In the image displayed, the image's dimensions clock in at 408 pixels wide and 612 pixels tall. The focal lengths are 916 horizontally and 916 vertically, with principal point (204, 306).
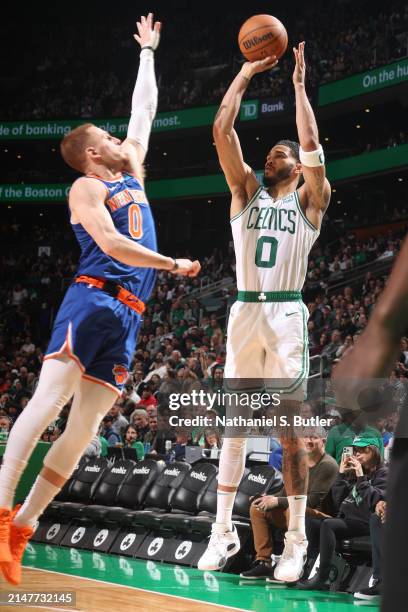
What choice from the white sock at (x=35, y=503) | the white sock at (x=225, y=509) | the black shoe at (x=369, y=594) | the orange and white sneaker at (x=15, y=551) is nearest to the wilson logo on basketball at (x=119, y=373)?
the white sock at (x=35, y=503)

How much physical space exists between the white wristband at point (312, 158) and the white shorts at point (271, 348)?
2.87 feet

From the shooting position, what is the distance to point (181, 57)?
31.2 metres

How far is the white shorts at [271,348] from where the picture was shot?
18.9 feet

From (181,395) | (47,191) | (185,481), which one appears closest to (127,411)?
(185,481)

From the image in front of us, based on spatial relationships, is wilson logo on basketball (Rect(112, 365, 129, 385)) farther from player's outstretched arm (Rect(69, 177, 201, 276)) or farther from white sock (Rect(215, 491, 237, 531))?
white sock (Rect(215, 491, 237, 531))

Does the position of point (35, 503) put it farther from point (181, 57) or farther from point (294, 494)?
point (181, 57)

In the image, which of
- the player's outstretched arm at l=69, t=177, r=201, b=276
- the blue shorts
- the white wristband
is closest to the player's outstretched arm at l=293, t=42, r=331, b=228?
the white wristband

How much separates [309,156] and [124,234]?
54.3 inches

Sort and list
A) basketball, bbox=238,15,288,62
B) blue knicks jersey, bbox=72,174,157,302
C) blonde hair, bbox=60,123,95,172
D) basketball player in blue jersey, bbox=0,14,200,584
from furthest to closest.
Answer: basketball, bbox=238,15,288,62 → blonde hair, bbox=60,123,95,172 → blue knicks jersey, bbox=72,174,157,302 → basketball player in blue jersey, bbox=0,14,200,584

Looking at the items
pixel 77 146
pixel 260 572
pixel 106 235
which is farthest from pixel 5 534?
pixel 260 572

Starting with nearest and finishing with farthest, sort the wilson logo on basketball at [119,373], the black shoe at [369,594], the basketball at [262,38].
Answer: the wilson logo on basketball at [119,373]
the basketball at [262,38]
the black shoe at [369,594]

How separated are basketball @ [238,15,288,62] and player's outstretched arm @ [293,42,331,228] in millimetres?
161

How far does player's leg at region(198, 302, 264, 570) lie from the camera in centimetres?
585

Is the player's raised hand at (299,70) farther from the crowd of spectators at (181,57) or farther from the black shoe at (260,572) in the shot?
the crowd of spectators at (181,57)
